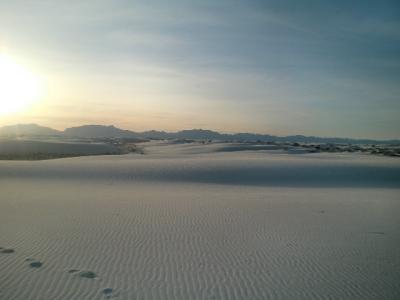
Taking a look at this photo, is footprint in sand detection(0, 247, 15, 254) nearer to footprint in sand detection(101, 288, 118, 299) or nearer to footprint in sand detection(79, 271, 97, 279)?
footprint in sand detection(79, 271, 97, 279)

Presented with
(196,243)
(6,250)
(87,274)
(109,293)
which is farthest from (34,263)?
(196,243)

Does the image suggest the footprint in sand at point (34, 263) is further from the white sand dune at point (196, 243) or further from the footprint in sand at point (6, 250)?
the footprint in sand at point (6, 250)

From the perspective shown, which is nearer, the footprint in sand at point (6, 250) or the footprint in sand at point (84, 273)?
the footprint in sand at point (84, 273)

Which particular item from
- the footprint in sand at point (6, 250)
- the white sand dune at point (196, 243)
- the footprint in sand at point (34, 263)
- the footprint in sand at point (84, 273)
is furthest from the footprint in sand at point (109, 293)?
the footprint in sand at point (6, 250)

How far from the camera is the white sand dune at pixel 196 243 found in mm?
6148

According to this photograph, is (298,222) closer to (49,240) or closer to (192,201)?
(192,201)

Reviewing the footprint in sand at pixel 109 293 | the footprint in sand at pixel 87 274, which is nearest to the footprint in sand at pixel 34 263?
the footprint in sand at pixel 87 274

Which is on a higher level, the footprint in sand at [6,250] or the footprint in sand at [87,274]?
the footprint in sand at [87,274]

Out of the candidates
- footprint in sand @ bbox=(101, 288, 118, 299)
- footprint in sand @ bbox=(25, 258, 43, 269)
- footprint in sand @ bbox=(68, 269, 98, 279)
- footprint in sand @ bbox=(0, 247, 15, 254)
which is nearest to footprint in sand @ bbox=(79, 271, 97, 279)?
footprint in sand @ bbox=(68, 269, 98, 279)

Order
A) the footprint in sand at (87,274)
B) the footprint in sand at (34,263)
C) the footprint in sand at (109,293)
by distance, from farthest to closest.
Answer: the footprint in sand at (34,263) → the footprint in sand at (87,274) → the footprint in sand at (109,293)

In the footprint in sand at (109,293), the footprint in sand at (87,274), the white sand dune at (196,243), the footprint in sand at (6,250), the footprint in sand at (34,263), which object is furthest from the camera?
the footprint in sand at (6,250)

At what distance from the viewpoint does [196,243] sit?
346 inches

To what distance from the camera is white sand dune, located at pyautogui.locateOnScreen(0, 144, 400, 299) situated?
6148mm

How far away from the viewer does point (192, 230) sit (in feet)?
33.0
